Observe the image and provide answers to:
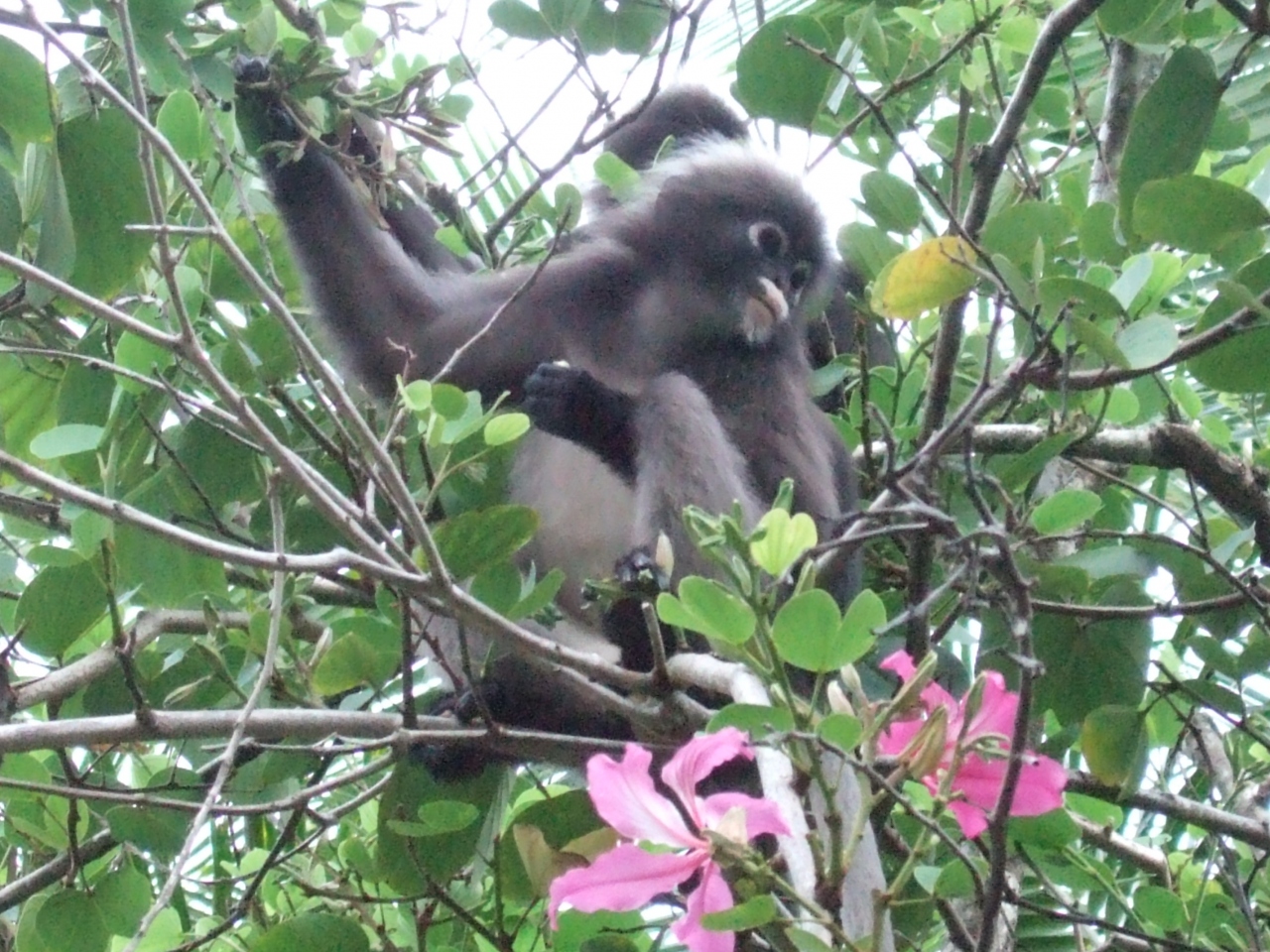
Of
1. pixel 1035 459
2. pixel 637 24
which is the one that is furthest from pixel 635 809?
pixel 637 24

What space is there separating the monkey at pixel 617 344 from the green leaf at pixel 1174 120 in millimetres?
975

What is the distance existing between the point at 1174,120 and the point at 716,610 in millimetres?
1032

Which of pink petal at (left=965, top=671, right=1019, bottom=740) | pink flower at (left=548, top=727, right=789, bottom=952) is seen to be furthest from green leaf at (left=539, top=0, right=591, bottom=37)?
pink flower at (left=548, top=727, right=789, bottom=952)

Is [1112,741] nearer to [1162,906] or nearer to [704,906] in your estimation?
[1162,906]

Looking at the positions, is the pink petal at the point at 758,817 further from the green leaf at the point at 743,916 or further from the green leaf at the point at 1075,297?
the green leaf at the point at 1075,297

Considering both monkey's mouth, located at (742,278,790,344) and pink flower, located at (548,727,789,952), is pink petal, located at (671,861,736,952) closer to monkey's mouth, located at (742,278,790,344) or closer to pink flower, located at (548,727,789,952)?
pink flower, located at (548,727,789,952)

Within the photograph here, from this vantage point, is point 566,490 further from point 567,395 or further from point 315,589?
point 315,589

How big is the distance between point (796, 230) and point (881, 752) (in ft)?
7.87

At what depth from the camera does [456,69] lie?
3117 millimetres

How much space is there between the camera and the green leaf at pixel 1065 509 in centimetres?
205

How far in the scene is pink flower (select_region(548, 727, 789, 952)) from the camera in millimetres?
1119

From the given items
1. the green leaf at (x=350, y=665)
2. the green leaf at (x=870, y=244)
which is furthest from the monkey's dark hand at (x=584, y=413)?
the green leaf at (x=350, y=665)

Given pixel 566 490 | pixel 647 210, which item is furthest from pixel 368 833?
pixel 647 210

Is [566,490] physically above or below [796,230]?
below
